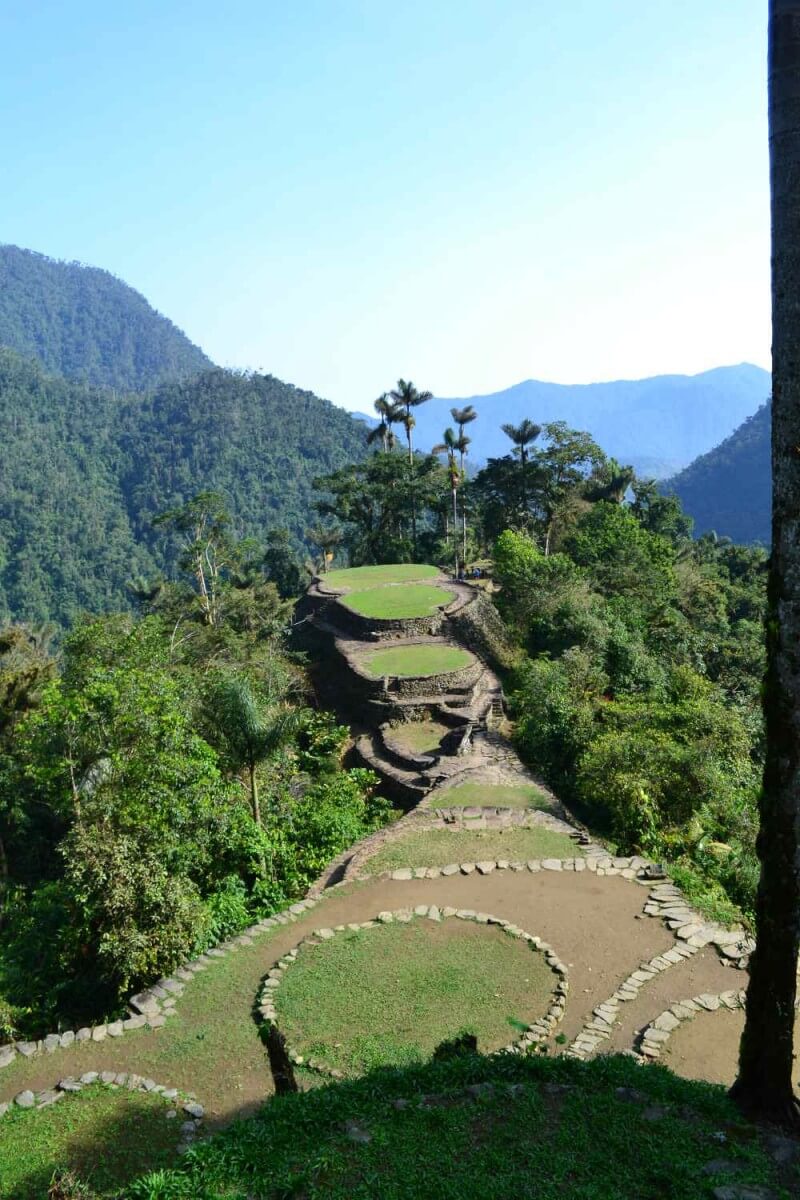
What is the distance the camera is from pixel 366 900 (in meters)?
10.1

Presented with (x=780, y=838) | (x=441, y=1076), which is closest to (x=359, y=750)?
(x=441, y=1076)

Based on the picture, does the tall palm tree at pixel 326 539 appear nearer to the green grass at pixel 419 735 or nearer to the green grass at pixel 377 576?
the green grass at pixel 377 576

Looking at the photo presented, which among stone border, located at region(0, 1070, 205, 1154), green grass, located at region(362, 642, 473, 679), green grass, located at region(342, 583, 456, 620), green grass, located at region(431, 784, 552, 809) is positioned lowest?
stone border, located at region(0, 1070, 205, 1154)

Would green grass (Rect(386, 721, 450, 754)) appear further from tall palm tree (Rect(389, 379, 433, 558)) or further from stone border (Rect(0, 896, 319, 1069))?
tall palm tree (Rect(389, 379, 433, 558))

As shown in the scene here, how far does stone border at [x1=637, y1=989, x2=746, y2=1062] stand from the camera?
23.0ft

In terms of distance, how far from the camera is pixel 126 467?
99.2 m

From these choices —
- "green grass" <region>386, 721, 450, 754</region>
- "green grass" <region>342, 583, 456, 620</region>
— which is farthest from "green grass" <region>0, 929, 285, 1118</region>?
"green grass" <region>342, 583, 456, 620</region>

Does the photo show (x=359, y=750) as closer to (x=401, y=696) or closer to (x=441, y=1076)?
(x=401, y=696)

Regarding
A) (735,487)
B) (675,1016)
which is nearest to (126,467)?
(735,487)

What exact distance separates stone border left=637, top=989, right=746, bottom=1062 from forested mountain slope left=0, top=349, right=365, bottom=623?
2662 inches

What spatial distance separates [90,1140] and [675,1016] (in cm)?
489

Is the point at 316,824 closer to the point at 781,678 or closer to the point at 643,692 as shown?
the point at 781,678

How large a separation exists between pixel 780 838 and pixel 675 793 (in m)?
8.06

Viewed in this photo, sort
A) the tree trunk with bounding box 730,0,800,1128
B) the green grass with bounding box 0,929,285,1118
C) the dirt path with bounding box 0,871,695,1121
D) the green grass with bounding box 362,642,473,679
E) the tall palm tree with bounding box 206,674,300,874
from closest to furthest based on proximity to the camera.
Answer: the tree trunk with bounding box 730,0,800,1128
the green grass with bounding box 0,929,285,1118
the dirt path with bounding box 0,871,695,1121
the tall palm tree with bounding box 206,674,300,874
the green grass with bounding box 362,642,473,679
